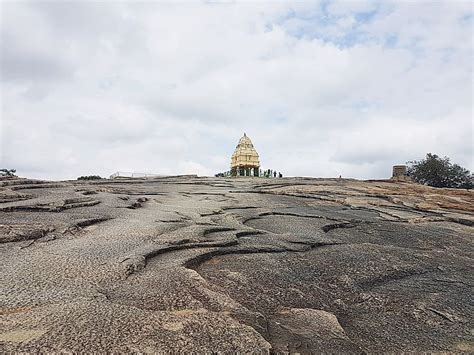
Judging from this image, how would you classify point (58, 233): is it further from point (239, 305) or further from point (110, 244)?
point (239, 305)

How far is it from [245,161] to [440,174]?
23.3 meters

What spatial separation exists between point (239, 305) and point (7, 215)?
4.98m

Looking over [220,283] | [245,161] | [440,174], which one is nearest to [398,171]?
[440,174]

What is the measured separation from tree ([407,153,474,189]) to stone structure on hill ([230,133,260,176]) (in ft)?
64.3

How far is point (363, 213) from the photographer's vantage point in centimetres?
934

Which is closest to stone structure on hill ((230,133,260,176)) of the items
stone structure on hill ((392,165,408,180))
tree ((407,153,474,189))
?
tree ((407,153,474,189))

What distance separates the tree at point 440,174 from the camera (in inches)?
1267

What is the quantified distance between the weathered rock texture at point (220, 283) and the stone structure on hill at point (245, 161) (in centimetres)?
4052

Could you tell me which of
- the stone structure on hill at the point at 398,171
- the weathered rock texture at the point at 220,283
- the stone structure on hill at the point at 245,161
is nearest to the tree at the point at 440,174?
the stone structure on hill at the point at 398,171

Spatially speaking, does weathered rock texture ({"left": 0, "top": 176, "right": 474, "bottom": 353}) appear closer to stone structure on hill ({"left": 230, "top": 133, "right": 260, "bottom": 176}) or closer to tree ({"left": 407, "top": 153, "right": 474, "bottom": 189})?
tree ({"left": 407, "top": 153, "right": 474, "bottom": 189})

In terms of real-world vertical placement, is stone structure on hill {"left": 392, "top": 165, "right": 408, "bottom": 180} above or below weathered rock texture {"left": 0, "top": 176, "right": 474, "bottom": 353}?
above

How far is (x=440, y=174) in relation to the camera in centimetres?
3272

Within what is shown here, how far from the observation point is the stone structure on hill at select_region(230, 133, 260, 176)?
1896 inches

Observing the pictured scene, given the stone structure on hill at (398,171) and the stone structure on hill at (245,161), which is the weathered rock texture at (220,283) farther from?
the stone structure on hill at (245,161)
